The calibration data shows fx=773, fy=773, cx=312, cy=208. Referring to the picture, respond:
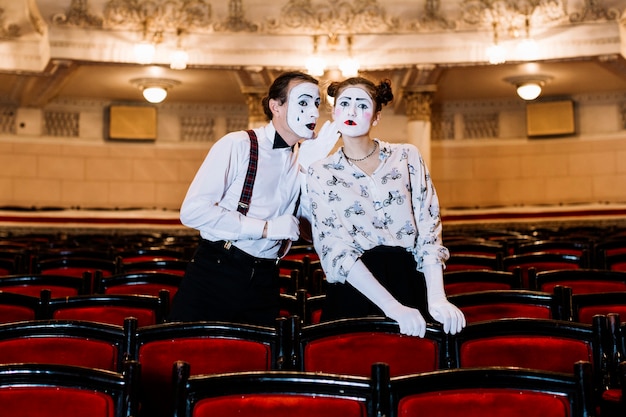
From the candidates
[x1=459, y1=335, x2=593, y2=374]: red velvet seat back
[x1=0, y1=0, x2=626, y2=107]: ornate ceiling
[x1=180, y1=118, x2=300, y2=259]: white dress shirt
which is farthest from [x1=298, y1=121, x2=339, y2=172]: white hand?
[x1=0, y1=0, x2=626, y2=107]: ornate ceiling

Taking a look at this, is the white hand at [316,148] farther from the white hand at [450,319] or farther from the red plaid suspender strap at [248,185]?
the white hand at [450,319]

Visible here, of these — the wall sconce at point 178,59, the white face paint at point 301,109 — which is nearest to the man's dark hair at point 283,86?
the white face paint at point 301,109

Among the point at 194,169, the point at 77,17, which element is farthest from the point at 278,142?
the point at 194,169

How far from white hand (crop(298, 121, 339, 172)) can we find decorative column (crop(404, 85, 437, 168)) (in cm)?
1011

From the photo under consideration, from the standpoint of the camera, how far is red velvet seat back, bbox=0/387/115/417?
2.15 metres

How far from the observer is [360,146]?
3.10 m

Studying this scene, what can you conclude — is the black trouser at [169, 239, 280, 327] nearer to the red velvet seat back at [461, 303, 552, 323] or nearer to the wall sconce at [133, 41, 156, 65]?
the red velvet seat back at [461, 303, 552, 323]

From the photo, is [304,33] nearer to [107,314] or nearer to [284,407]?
[107,314]

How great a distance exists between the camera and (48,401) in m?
2.16

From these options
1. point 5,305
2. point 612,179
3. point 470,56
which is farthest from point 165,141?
point 5,305

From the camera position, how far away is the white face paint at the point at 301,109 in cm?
345

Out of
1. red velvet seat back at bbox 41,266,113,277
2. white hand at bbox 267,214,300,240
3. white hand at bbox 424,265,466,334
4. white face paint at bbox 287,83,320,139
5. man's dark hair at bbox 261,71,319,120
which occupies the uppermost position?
man's dark hair at bbox 261,71,319,120

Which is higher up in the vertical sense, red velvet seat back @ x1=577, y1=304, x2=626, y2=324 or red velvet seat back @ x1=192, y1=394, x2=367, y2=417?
red velvet seat back @ x1=577, y1=304, x2=626, y2=324

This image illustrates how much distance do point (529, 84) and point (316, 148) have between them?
10.6 m
